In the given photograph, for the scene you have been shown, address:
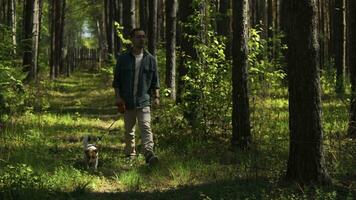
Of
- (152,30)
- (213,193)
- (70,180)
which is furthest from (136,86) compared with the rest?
(152,30)

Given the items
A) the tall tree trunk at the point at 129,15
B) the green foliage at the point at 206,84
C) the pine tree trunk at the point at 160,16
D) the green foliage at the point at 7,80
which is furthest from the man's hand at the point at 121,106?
the pine tree trunk at the point at 160,16

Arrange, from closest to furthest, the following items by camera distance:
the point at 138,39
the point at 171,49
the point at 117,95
Answer: the point at 138,39
the point at 117,95
the point at 171,49

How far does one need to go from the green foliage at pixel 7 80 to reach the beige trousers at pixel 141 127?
2150mm

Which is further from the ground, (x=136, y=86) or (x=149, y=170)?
(x=136, y=86)

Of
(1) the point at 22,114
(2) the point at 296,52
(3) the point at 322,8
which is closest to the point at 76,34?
(3) the point at 322,8

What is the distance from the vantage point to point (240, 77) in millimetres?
9508

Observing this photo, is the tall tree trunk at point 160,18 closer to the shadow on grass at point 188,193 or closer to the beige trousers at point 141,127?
the beige trousers at point 141,127

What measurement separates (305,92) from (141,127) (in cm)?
357

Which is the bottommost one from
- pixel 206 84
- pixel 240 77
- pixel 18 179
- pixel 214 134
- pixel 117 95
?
pixel 18 179

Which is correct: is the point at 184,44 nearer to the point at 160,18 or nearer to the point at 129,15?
the point at 129,15

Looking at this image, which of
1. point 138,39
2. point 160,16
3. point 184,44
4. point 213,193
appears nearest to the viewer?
point 213,193

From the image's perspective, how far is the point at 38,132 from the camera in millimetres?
11664

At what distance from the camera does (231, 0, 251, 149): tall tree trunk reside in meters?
9.42

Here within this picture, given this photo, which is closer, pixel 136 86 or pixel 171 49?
pixel 136 86
